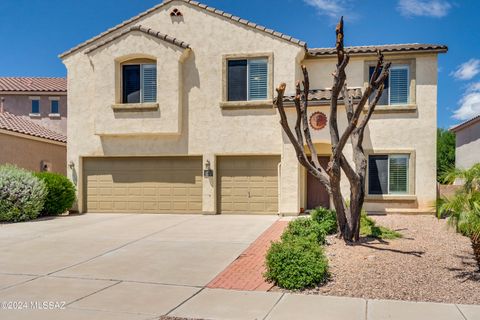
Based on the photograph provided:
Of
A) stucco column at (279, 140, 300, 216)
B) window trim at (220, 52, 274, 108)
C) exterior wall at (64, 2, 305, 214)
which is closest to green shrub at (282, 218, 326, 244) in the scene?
stucco column at (279, 140, 300, 216)

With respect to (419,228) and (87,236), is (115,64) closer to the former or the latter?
(87,236)

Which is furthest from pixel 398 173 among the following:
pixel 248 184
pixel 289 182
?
pixel 248 184

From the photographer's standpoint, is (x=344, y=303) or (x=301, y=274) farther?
(x=301, y=274)

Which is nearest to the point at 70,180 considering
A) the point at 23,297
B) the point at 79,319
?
the point at 23,297

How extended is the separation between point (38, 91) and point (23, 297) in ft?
86.7

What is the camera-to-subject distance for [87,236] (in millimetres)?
12102

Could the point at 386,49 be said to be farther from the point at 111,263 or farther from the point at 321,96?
the point at 111,263

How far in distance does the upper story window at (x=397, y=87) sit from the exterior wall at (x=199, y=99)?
11.6 feet

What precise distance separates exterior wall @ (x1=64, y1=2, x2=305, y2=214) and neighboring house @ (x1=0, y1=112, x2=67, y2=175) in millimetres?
4618

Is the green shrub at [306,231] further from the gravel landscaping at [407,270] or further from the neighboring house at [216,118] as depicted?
the neighboring house at [216,118]

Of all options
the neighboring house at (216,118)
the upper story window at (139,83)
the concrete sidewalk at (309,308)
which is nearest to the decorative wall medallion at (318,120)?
the neighboring house at (216,118)

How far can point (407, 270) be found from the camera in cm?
784

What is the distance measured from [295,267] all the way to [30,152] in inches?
703

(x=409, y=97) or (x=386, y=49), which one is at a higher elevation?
(x=386, y=49)
